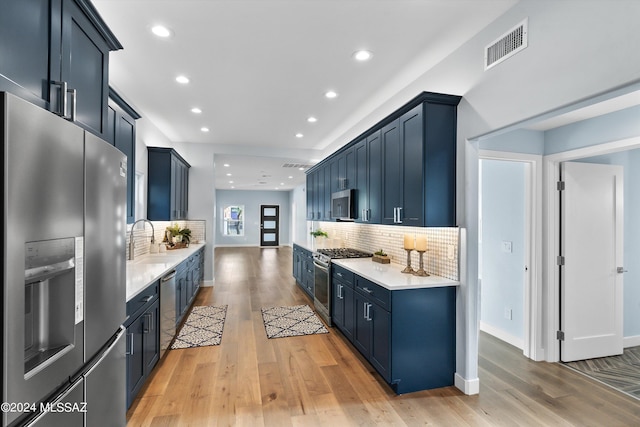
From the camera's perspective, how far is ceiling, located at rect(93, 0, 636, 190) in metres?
2.24

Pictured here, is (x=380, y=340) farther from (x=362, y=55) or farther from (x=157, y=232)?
(x=157, y=232)

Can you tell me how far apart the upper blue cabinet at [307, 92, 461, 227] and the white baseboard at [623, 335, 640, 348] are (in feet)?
9.59

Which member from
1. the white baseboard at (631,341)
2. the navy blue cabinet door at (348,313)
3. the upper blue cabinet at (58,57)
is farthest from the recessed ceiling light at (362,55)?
the white baseboard at (631,341)

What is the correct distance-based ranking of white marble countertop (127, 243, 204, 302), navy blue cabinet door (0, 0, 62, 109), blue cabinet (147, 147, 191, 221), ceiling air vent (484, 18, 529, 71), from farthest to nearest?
1. blue cabinet (147, 147, 191, 221)
2. white marble countertop (127, 243, 204, 302)
3. ceiling air vent (484, 18, 529, 71)
4. navy blue cabinet door (0, 0, 62, 109)

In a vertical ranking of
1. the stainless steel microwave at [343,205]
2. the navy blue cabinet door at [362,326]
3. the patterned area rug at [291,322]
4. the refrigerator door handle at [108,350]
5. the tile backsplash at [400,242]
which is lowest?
the patterned area rug at [291,322]

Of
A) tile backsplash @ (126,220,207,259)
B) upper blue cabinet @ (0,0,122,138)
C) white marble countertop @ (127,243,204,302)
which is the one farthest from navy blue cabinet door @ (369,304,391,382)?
tile backsplash @ (126,220,207,259)

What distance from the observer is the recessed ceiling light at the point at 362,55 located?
111 inches

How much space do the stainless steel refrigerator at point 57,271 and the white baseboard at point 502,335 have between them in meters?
3.88

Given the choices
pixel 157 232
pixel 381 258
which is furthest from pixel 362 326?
pixel 157 232

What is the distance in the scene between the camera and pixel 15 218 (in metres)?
0.89

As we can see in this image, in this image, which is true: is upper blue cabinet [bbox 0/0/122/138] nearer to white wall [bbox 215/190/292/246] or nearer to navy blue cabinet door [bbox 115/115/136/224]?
navy blue cabinet door [bbox 115/115/136/224]

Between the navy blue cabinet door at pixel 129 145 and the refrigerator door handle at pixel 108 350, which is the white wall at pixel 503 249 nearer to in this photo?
the refrigerator door handle at pixel 108 350

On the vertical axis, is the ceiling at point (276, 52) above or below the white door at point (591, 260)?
above

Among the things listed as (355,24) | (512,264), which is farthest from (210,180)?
(512,264)
